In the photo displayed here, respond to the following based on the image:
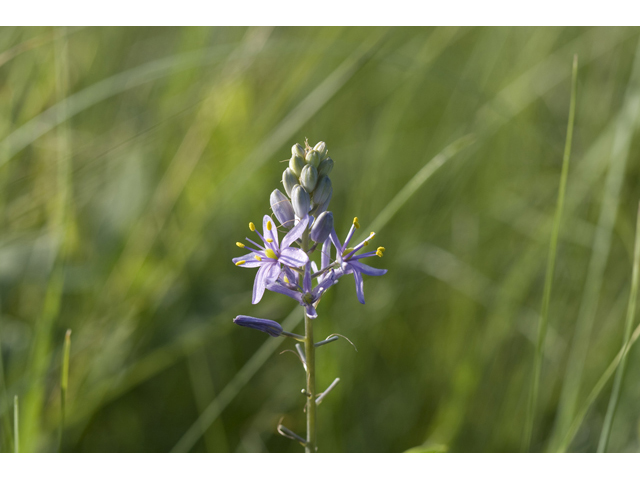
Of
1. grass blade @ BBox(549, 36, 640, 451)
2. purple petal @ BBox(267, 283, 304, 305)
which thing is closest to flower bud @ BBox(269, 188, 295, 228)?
purple petal @ BBox(267, 283, 304, 305)

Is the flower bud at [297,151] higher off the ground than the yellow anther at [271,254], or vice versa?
the flower bud at [297,151]

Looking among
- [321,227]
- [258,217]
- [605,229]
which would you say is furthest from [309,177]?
[605,229]

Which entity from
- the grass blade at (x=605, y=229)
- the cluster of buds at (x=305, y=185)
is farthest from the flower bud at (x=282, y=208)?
the grass blade at (x=605, y=229)

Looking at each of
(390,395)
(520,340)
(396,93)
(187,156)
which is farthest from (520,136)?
(187,156)

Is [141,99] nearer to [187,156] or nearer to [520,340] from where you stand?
[187,156]

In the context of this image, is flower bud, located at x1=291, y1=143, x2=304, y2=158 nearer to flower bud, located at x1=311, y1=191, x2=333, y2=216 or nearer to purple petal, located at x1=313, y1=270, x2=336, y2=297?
flower bud, located at x1=311, y1=191, x2=333, y2=216

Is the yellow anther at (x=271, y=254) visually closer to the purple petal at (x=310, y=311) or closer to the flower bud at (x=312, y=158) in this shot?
the purple petal at (x=310, y=311)
